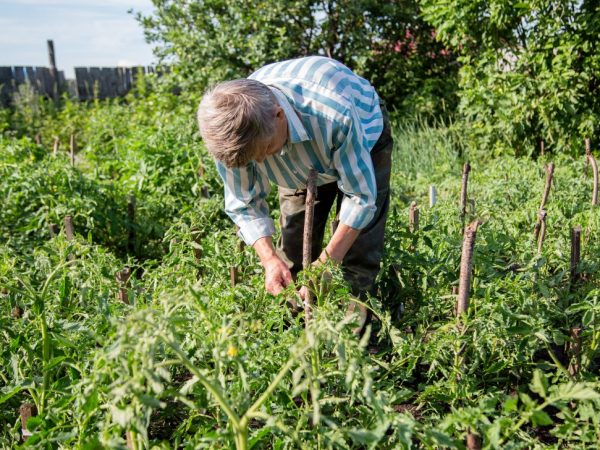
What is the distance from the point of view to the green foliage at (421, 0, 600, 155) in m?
5.50

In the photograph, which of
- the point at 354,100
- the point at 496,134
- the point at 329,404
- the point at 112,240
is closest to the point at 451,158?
the point at 496,134

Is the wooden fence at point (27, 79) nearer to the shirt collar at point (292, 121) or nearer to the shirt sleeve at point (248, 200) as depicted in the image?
the shirt sleeve at point (248, 200)

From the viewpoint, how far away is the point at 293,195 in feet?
9.52

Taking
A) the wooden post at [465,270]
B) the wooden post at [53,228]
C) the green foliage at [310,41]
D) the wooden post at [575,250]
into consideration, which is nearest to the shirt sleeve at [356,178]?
the wooden post at [465,270]

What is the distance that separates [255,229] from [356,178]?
18.5 inches

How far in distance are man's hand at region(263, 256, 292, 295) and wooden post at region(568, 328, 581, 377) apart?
0.95 meters

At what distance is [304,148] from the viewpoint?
7.73 feet

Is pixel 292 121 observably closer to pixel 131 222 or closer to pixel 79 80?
pixel 131 222

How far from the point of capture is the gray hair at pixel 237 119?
78.4 inches

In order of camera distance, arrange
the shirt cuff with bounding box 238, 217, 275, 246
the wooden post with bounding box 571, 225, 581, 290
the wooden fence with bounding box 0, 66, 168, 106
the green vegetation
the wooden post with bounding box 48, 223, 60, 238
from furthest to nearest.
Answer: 1. the wooden fence with bounding box 0, 66, 168, 106
2. the wooden post with bounding box 48, 223, 60, 238
3. the shirt cuff with bounding box 238, 217, 275, 246
4. the wooden post with bounding box 571, 225, 581, 290
5. the green vegetation

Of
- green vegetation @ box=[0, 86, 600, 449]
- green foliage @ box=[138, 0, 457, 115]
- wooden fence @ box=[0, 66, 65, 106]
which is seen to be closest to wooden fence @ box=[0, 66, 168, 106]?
wooden fence @ box=[0, 66, 65, 106]

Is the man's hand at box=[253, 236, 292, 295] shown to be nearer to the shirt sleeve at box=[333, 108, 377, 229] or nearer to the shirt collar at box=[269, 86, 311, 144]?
the shirt sleeve at box=[333, 108, 377, 229]

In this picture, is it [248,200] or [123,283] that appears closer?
[123,283]

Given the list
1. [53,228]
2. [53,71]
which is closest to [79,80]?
[53,71]
